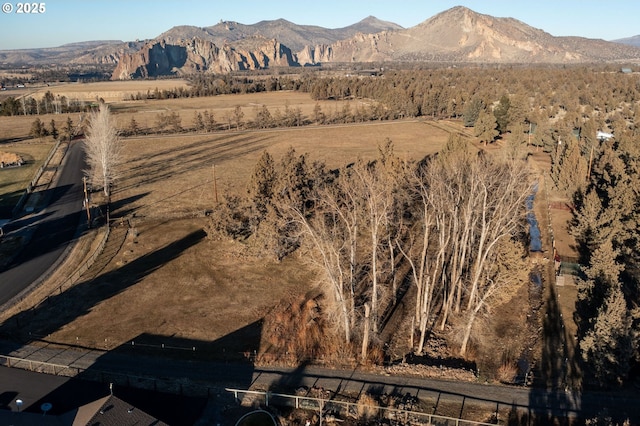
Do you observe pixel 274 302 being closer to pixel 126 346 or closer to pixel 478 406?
pixel 126 346

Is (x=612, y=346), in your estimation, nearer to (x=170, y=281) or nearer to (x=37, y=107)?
(x=170, y=281)

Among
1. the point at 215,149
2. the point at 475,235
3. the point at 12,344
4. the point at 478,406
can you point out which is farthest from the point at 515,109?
the point at 12,344

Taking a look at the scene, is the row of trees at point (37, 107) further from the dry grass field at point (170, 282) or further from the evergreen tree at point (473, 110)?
the evergreen tree at point (473, 110)

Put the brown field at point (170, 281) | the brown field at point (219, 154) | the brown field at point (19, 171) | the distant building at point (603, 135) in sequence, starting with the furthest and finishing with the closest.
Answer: the distant building at point (603, 135), the brown field at point (219, 154), the brown field at point (19, 171), the brown field at point (170, 281)

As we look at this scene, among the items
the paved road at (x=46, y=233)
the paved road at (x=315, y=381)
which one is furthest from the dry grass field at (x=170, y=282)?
the paved road at (x=46, y=233)

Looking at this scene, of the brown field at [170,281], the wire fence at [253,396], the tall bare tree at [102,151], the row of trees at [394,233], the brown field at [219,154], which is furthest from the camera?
the brown field at [219,154]

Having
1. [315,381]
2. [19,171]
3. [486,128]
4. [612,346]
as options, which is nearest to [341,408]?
[315,381]
